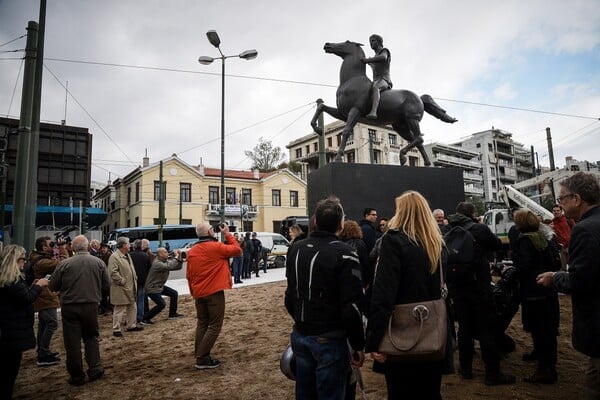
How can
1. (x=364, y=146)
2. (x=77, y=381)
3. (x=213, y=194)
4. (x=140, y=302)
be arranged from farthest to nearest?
(x=364, y=146) < (x=213, y=194) < (x=140, y=302) < (x=77, y=381)

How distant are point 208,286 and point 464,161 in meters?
64.6

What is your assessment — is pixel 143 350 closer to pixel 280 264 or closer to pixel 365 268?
pixel 365 268

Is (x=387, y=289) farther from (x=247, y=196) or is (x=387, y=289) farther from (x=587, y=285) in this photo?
(x=247, y=196)

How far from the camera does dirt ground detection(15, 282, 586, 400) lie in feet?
12.7

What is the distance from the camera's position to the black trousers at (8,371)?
11.4 ft

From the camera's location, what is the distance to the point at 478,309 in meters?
3.99

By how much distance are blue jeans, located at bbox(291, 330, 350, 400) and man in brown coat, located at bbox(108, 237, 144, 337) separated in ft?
19.2

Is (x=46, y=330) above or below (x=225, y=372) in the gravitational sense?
above

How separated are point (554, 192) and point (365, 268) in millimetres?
23558

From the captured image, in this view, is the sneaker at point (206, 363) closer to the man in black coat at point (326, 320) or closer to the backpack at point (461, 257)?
the man in black coat at point (326, 320)

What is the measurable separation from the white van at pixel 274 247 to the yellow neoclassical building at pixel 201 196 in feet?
52.6

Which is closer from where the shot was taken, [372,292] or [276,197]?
[372,292]

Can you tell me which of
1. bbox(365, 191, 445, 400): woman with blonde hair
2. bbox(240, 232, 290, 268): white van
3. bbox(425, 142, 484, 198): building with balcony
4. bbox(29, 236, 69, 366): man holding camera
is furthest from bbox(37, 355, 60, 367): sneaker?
bbox(425, 142, 484, 198): building with balcony

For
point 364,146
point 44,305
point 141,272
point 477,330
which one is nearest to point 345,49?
point 477,330
